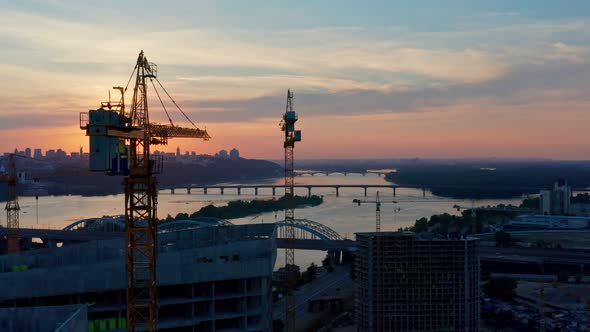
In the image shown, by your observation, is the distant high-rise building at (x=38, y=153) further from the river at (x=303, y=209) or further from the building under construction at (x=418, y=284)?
the building under construction at (x=418, y=284)

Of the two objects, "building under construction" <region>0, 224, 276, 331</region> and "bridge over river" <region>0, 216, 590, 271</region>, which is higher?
"building under construction" <region>0, 224, 276, 331</region>

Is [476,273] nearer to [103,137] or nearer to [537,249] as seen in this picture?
[103,137]

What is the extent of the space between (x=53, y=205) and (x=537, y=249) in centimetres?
3486

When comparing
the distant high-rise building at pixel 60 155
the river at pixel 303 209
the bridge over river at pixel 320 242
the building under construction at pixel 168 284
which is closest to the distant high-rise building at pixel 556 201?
the river at pixel 303 209

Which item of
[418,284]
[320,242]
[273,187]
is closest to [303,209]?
[273,187]

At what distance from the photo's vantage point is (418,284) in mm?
11906

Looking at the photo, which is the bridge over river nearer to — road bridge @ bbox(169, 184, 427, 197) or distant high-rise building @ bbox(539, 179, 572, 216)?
distant high-rise building @ bbox(539, 179, 572, 216)

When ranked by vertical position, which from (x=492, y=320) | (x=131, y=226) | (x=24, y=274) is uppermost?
(x=131, y=226)

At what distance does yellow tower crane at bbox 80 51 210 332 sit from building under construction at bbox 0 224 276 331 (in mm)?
396

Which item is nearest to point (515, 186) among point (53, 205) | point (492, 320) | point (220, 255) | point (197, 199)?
point (197, 199)

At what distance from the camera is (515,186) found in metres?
63.8

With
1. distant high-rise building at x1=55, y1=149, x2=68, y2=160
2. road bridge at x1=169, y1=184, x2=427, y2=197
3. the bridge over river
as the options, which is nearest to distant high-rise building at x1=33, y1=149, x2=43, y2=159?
distant high-rise building at x1=55, y1=149, x2=68, y2=160

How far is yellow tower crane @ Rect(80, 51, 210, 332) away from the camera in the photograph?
659cm

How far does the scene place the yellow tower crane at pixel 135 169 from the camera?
6590mm
